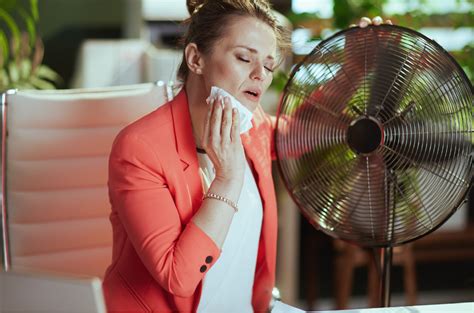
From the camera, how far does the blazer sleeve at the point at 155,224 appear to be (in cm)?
151

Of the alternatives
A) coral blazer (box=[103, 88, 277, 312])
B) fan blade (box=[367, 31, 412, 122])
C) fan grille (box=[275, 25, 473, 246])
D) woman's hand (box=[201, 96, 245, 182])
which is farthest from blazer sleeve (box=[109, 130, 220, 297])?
fan blade (box=[367, 31, 412, 122])

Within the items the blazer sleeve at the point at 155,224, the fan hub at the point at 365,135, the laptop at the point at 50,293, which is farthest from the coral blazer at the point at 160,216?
the laptop at the point at 50,293

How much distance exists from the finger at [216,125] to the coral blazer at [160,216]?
0.11m

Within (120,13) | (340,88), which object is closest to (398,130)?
(340,88)

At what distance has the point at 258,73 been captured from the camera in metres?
1.61

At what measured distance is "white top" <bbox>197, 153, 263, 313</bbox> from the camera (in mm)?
1674

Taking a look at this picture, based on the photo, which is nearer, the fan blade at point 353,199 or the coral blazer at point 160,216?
the coral blazer at point 160,216

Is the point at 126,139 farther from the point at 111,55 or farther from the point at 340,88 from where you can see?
the point at 111,55

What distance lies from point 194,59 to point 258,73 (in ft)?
0.45

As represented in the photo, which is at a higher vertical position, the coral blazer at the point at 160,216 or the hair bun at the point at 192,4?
the hair bun at the point at 192,4

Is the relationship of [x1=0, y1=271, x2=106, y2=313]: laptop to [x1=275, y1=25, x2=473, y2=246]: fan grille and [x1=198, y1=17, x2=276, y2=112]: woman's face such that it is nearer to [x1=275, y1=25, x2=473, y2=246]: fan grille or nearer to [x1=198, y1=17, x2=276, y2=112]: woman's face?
[x1=198, y1=17, x2=276, y2=112]: woman's face

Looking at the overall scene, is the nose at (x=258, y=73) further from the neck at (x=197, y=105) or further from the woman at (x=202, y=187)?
the neck at (x=197, y=105)

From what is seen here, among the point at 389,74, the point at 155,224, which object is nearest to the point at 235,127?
the point at 155,224

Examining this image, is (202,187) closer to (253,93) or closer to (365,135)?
(253,93)
